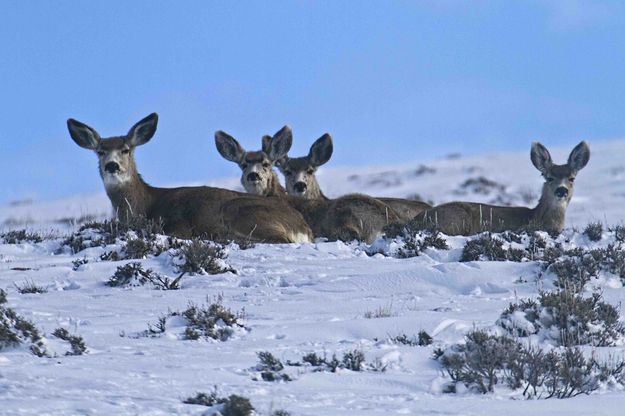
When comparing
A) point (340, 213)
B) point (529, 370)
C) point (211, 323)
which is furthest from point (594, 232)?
point (529, 370)

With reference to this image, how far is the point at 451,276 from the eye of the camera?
11.2m

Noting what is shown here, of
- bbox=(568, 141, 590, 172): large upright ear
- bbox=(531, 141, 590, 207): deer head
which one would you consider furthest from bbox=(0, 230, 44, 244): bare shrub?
bbox=(568, 141, 590, 172): large upright ear

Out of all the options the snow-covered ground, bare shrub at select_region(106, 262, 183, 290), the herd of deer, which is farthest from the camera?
the herd of deer

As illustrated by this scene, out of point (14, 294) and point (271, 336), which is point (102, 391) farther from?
point (14, 294)

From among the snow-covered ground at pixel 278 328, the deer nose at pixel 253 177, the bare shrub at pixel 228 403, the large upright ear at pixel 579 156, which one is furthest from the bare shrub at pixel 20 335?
the large upright ear at pixel 579 156

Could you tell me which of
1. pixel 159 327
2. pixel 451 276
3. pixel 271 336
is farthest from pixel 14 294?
pixel 451 276

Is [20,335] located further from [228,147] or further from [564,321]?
[228,147]

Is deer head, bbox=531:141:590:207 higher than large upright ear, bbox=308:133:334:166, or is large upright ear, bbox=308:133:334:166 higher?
large upright ear, bbox=308:133:334:166

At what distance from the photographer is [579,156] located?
18.9 metres

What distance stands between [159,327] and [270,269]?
3532 mm

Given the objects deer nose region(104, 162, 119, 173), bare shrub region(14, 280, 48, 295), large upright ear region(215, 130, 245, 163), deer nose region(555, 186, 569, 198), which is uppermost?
large upright ear region(215, 130, 245, 163)

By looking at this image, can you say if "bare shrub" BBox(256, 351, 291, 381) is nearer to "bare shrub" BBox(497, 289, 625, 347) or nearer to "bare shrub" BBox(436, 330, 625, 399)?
"bare shrub" BBox(436, 330, 625, 399)

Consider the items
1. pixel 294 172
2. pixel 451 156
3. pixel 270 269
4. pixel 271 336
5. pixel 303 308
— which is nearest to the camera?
pixel 271 336

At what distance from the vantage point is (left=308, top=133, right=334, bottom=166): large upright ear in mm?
21219
